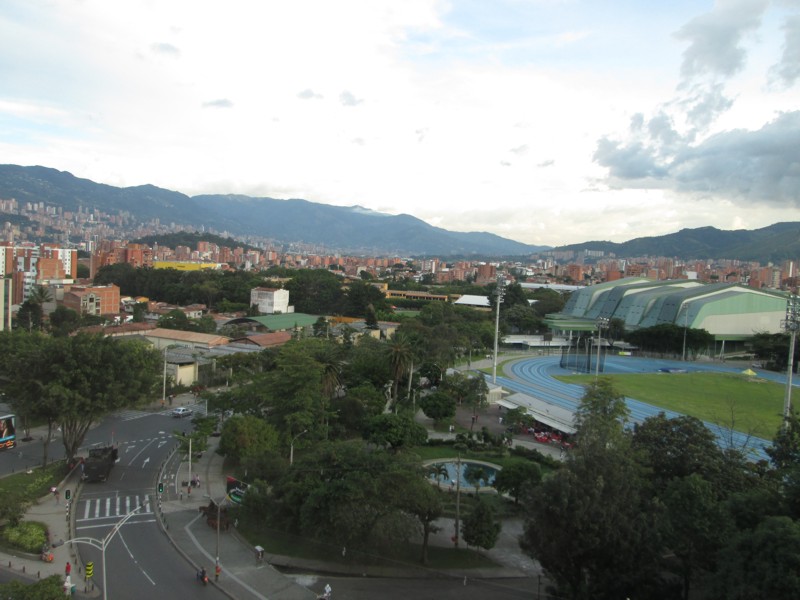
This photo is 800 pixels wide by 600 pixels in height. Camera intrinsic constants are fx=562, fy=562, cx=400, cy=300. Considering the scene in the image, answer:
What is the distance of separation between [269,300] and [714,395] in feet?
134

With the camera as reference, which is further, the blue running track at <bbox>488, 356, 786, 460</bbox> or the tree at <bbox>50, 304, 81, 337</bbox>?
the tree at <bbox>50, 304, 81, 337</bbox>

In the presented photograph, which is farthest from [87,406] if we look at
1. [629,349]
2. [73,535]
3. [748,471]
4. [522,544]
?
[629,349]

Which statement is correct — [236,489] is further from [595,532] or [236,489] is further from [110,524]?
[595,532]

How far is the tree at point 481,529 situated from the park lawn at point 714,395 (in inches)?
612

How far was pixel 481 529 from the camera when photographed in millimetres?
12805

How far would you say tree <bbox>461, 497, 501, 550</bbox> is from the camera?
12.8 m

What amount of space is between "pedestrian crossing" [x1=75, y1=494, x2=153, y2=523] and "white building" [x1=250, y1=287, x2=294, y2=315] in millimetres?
41954

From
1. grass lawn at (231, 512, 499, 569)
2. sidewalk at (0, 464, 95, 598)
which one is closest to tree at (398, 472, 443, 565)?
grass lawn at (231, 512, 499, 569)

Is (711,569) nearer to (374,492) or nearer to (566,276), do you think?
(374,492)

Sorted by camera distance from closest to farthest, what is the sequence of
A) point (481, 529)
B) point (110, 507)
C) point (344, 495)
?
point (344, 495)
point (481, 529)
point (110, 507)

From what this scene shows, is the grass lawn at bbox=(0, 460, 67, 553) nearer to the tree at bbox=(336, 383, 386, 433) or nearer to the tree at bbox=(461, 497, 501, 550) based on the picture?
the tree at bbox=(336, 383, 386, 433)

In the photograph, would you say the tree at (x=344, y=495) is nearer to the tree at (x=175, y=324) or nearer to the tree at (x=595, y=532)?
the tree at (x=595, y=532)

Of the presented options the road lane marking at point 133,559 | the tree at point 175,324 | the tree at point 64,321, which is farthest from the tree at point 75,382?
the tree at point 175,324

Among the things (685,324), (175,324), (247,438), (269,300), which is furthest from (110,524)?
(685,324)
